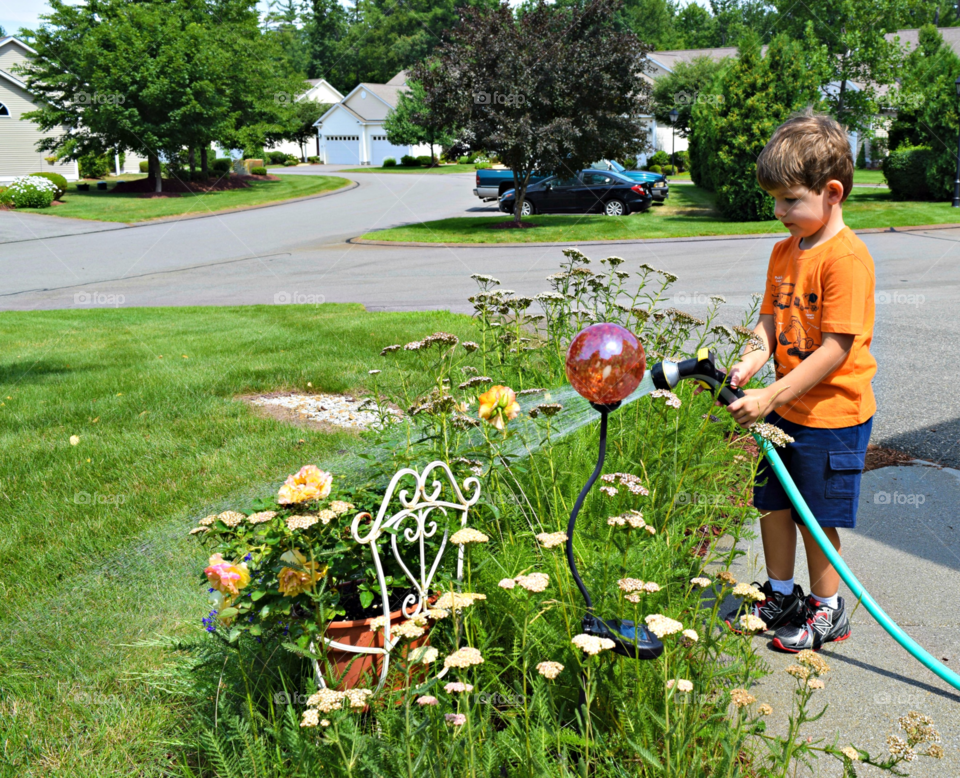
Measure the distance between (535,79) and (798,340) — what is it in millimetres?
16326

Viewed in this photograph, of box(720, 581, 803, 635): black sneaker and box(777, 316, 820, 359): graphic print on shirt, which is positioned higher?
box(777, 316, 820, 359): graphic print on shirt

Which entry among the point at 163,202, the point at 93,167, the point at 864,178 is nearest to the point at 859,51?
the point at 864,178

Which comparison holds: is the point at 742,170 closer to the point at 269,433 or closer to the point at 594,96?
the point at 594,96

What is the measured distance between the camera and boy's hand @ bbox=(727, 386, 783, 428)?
2.31m

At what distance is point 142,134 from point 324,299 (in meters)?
25.4

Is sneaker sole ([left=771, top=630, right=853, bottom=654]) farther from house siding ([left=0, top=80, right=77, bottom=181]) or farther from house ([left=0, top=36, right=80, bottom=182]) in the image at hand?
house siding ([left=0, top=80, right=77, bottom=181])

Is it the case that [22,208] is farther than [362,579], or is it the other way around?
[22,208]

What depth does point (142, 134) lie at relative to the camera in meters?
32.2

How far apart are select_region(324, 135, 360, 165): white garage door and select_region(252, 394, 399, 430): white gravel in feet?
224

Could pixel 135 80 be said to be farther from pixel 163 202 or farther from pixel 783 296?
pixel 783 296

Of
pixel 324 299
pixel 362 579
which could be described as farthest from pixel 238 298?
pixel 362 579

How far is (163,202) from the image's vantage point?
3067 cm

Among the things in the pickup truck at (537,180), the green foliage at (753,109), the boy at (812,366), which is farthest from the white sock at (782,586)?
the pickup truck at (537,180)

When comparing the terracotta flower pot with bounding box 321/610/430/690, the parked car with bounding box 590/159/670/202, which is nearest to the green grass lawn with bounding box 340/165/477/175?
the parked car with bounding box 590/159/670/202
